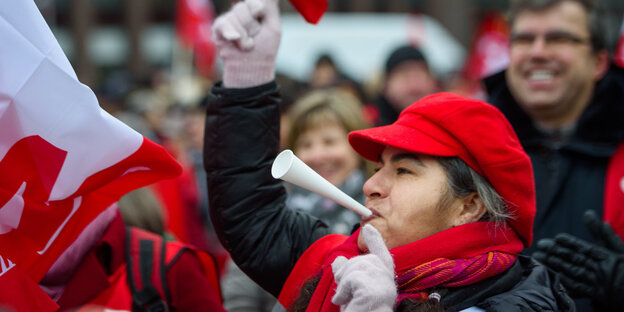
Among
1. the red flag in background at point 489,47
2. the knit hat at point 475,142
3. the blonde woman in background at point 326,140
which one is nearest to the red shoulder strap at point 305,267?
the knit hat at point 475,142

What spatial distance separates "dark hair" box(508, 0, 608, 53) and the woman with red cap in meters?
1.28

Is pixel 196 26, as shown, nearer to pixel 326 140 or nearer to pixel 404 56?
pixel 404 56

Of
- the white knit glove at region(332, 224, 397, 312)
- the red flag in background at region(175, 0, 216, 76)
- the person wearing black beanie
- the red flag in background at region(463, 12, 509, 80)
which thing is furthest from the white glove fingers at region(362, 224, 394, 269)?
the red flag in background at region(175, 0, 216, 76)

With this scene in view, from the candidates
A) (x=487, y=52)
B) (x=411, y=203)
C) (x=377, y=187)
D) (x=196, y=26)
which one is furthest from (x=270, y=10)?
(x=487, y=52)

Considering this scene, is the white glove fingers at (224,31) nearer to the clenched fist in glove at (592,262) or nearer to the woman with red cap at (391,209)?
the woman with red cap at (391,209)

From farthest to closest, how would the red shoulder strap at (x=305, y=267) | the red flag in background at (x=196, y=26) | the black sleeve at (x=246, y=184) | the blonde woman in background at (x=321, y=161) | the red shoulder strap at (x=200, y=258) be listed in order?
the red flag in background at (x=196, y=26) < the blonde woman in background at (x=321, y=161) < the red shoulder strap at (x=200, y=258) < the black sleeve at (x=246, y=184) < the red shoulder strap at (x=305, y=267)

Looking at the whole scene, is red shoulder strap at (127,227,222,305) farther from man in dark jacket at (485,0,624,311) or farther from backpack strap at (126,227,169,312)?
man in dark jacket at (485,0,624,311)

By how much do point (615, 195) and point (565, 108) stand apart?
1.72ft

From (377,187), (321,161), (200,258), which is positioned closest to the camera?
(377,187)

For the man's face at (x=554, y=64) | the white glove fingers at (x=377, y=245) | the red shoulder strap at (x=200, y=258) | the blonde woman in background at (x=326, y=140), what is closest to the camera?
the white glove fingers at (x=377, y=245)

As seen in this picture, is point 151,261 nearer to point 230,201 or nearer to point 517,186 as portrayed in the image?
point 230,201

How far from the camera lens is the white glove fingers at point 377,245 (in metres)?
1.94

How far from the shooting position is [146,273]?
2.44m

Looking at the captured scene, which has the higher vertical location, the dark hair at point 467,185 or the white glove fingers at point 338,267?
the dark hair at point 467,185
